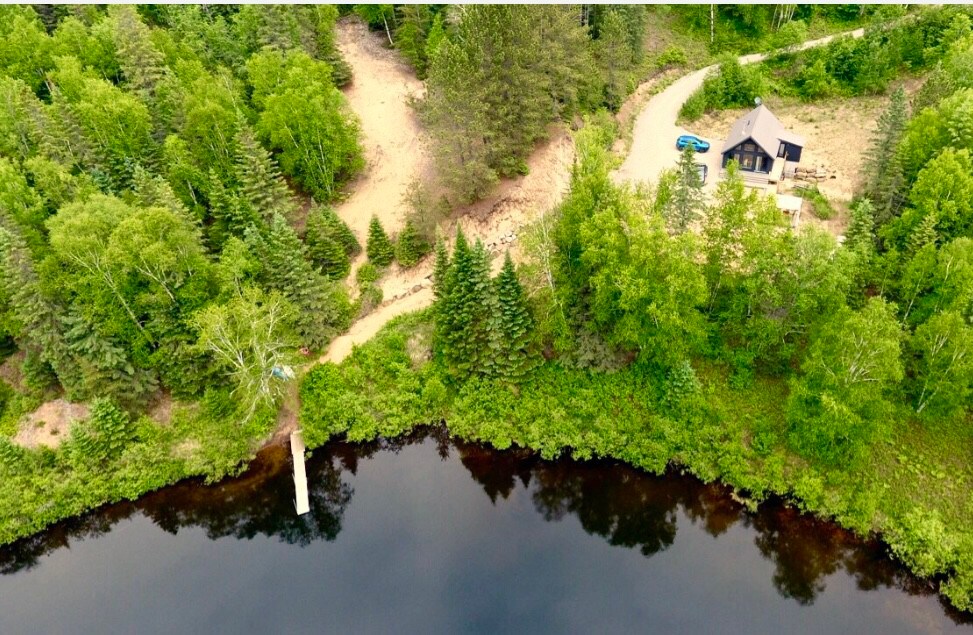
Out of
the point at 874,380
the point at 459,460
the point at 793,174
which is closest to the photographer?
the point at 874,380

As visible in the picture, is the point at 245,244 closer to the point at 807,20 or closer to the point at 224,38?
the point at 224,38

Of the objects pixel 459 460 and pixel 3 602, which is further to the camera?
pixel 459 460

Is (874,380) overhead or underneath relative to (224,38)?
underneath

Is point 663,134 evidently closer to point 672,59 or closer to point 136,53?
point 672,59

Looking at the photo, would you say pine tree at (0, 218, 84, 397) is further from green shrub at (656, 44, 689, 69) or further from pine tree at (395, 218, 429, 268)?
green shrub at (656, 44, 689, 69)

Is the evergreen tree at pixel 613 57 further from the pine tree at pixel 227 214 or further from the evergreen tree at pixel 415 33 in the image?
the pine tree at pixel 227 214

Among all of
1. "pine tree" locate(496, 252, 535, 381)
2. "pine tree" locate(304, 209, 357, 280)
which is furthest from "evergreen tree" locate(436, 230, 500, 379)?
"pine tree" locate(304, 209, 357, 280)

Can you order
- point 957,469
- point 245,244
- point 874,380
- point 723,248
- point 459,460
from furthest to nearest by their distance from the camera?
point 245,244 < point 459,460 < point 723,248 < point 957,469 < point 874,380

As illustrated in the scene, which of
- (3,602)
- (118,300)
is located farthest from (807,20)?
(3,602)
